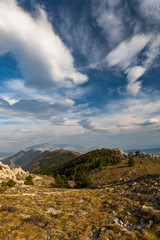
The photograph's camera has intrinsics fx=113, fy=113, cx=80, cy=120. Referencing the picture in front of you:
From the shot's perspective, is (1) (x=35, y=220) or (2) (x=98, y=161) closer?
(1) (x=35, y=220)

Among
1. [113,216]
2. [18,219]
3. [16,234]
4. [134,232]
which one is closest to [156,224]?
[134,232]

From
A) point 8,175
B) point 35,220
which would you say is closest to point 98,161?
A: point 8,175

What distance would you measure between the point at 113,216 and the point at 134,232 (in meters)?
4.14

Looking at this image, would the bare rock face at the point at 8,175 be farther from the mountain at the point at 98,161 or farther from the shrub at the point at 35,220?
the mountain at the point at 98,161

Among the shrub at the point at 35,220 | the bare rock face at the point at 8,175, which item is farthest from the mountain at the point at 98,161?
the shrub at the point at 35,220

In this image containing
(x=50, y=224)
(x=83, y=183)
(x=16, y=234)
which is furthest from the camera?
(x=83, y=183)

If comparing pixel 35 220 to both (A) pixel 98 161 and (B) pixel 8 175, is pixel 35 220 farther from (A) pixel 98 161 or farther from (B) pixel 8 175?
(A) pixel 98 161

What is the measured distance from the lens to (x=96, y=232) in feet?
36.8

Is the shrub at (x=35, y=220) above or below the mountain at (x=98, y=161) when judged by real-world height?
above

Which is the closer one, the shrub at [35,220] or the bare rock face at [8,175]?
the shrub at [35,220]

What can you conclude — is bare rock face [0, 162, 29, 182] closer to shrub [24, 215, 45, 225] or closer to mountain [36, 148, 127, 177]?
shrub [24, 215, 45, 225]

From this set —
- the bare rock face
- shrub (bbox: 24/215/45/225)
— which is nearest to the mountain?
the bare rock face

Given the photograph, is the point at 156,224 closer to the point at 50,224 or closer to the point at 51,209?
the point at 50,224

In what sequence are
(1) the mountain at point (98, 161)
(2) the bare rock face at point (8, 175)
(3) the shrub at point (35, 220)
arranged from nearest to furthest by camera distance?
(3) the shrub at point (35, 220) < (2) the bare rock face at point (8, 175) < (1) the mountain at point (98, 161)
